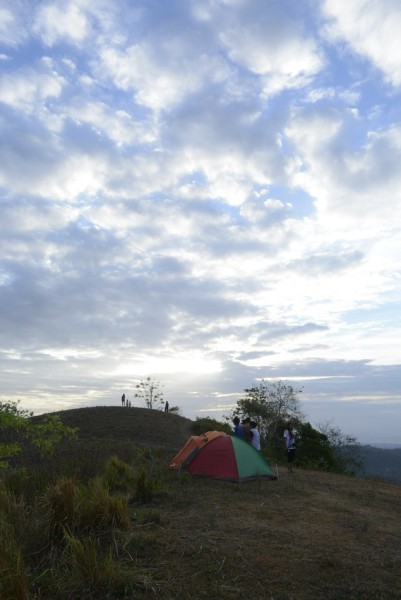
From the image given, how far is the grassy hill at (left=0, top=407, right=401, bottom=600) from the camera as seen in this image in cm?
571

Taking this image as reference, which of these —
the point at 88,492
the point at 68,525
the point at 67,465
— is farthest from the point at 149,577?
the point at 67,465

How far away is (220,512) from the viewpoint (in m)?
9.41

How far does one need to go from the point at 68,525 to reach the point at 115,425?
21.0 m

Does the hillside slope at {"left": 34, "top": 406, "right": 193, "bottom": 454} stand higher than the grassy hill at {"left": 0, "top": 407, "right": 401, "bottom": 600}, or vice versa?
the hillside slope at {"left": 34, "top": 406, "right": 193, "bottom": 454}

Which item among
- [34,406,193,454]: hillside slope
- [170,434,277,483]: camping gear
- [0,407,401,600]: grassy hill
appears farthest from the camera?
[34,406,193,454]: hillside slope

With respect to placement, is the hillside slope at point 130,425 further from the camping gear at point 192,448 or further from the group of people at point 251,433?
the camping gear at point 192,448

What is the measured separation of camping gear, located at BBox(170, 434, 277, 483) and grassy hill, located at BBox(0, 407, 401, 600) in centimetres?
131

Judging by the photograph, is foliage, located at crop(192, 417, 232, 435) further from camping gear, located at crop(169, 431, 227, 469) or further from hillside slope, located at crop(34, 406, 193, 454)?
camping gear, located at crop(169, 431, 227, 469)

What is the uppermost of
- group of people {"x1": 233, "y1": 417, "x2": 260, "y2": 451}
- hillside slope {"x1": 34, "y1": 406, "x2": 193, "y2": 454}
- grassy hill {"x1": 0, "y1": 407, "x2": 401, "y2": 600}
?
hillside slope {"x1": 34, "y1": 406, "x2": 193, "y2": 454}

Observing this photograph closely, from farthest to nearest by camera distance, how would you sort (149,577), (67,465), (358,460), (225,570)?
(358,460)
(67,465)
(225,570)
(149,577)

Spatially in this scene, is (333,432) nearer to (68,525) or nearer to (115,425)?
(115,425)

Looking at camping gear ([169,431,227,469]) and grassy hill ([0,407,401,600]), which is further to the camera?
camping gear ([169,431,227,469])

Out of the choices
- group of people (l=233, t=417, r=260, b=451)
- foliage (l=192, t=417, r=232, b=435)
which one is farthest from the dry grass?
foliage (l=192, t=417, r=232, b=435)

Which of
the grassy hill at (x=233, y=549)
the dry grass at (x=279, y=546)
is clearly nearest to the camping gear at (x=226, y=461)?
the grassy hill at (x=233, y=549)
